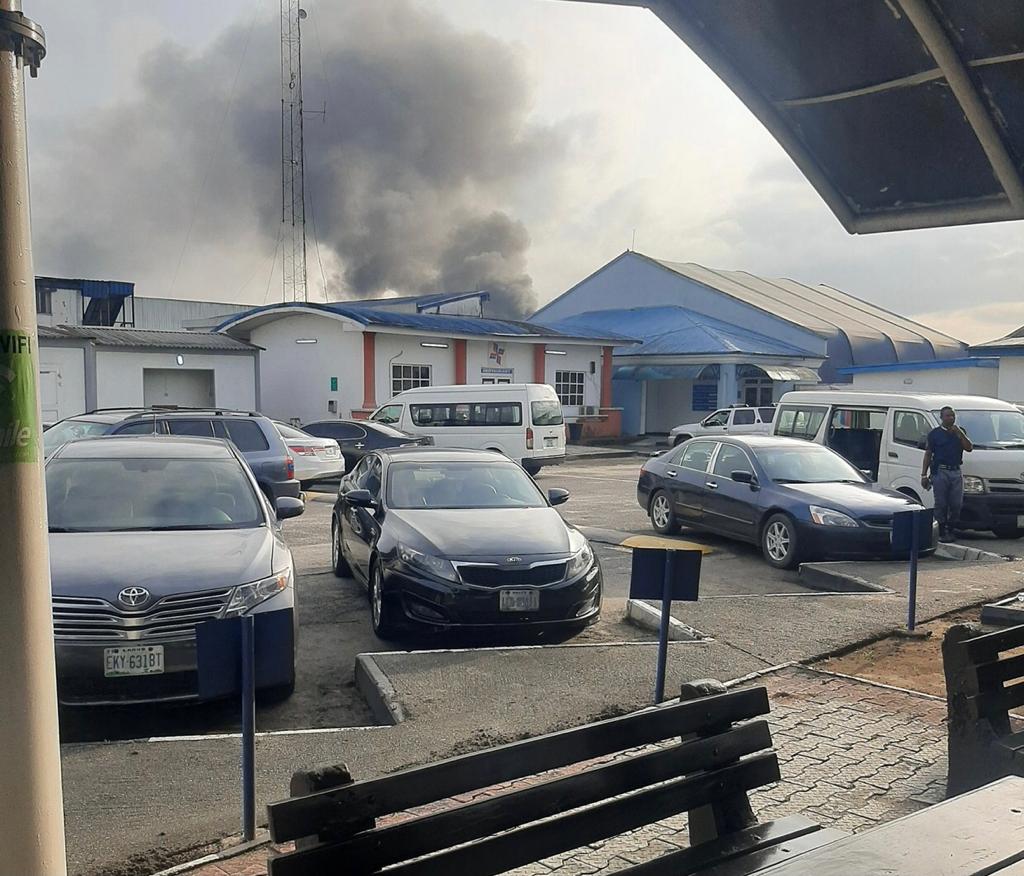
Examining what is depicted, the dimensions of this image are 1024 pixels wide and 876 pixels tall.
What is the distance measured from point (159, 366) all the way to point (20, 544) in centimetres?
2557

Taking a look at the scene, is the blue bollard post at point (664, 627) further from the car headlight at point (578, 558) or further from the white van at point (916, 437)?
the white van at point (916, 437)

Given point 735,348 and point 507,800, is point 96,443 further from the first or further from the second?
point 735,348

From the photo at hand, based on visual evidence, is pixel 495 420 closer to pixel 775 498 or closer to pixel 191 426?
pixel 191 426

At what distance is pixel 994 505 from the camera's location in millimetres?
12805

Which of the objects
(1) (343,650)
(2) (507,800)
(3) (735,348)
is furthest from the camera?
(3) (735,348)

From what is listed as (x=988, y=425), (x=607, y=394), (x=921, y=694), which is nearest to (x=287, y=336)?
(x=607, y=394)

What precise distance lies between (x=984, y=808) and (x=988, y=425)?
12293 mm

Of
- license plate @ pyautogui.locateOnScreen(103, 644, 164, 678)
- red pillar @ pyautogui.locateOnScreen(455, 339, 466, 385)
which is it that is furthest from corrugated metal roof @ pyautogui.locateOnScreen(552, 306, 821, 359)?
license plate @ pyautogui.locateOnScreen(103, 644, 164, 678)

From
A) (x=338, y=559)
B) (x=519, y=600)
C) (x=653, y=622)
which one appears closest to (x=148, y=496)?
(x=519, y=600)

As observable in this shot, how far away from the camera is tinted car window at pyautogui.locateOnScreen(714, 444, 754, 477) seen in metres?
11.9

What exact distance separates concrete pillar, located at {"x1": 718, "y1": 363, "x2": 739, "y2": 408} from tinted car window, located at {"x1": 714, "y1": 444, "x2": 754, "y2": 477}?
75.1 feet

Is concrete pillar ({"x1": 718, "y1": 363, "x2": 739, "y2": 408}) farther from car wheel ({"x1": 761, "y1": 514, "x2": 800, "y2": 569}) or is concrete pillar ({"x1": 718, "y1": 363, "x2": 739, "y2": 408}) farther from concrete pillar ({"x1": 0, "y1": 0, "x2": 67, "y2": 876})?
concrete pillar ({"x1": 0, "y1": 0, "x2": 67, "y2": 876})

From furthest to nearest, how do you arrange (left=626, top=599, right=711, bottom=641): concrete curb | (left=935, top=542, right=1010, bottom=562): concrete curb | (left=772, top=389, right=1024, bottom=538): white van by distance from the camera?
(left=772, top=389, right=1024, bottom=538): white van < (left=935, top=542, right=1010, bottom=562): concrete curb < (left=626, top=599, right=711, bottom=641): concrete curb

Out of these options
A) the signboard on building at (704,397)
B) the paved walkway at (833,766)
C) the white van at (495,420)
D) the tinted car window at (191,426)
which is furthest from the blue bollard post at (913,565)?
the signboard on building at (704,397)
